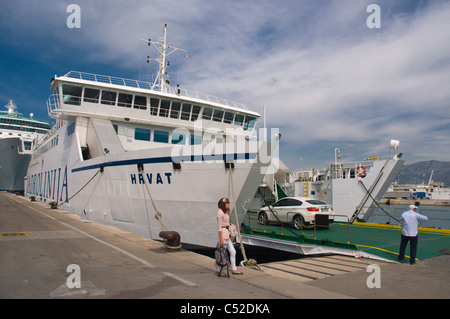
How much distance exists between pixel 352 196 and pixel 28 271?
50.3 feet

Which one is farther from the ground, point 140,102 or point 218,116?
point 140,102

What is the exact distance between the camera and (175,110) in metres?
15.8

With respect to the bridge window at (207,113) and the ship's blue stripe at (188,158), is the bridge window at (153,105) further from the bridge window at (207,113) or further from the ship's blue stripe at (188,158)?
the ship's blue stripe at (188,158)

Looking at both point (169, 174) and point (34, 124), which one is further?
point (34, 124)

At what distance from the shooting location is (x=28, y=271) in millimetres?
6117

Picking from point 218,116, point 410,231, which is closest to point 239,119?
point 218,116

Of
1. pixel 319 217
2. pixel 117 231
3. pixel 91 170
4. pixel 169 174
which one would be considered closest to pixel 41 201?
pixel 91 170

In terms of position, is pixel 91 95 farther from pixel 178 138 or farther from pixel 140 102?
pixel 178 138

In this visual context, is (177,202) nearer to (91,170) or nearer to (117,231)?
(117,231)

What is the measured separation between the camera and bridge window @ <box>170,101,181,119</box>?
15727 millimetres

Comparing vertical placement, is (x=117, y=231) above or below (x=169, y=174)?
below

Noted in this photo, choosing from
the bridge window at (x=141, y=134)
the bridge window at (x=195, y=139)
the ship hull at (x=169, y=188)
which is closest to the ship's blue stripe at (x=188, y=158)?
the ship hull at (x=169, y=188)

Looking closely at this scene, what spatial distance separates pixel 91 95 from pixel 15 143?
3557 cm

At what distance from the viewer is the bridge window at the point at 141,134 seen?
51.5ft
